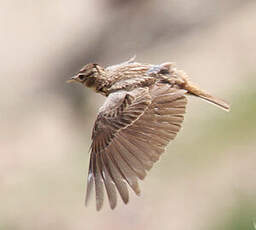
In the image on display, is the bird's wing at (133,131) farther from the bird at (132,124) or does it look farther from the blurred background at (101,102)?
the blurred background at (101,102)

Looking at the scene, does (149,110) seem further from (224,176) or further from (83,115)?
(83,115)

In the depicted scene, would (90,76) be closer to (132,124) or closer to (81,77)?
(81,77)

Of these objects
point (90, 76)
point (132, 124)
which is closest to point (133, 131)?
point (132, 124)

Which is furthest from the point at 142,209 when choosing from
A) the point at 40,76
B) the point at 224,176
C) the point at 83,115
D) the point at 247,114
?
the point at 40,76

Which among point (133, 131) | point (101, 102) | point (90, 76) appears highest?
point (90, 76)

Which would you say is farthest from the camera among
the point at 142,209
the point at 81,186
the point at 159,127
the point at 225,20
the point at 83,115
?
the point at 225,20

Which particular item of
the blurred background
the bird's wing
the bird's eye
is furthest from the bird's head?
the blurred background

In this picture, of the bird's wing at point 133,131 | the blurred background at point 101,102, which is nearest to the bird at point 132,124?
the bird's wing at point 133,131
